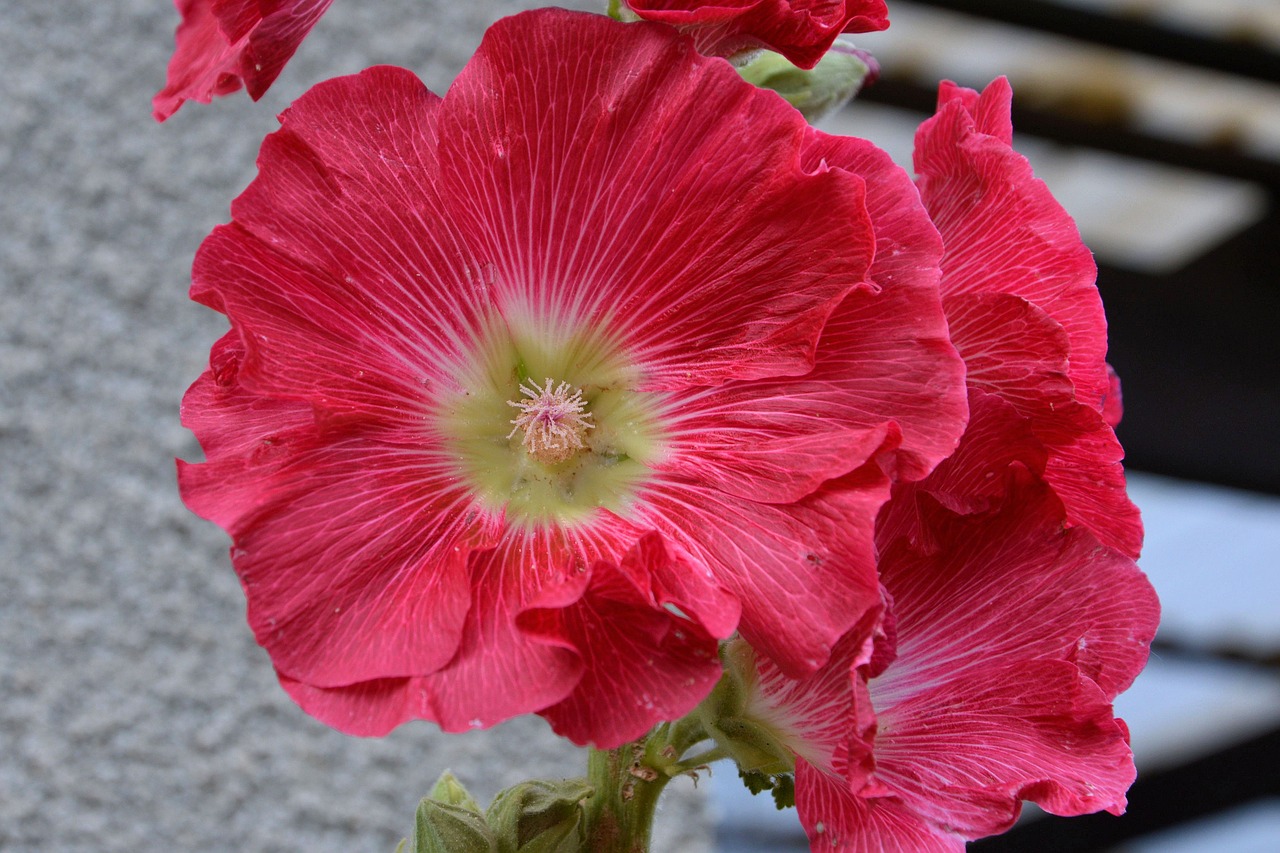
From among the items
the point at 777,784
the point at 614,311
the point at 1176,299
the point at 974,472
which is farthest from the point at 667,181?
the point at 1176,299

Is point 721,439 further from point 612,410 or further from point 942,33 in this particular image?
point 942,33

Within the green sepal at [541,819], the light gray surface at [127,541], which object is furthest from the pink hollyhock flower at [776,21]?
the light gray surface at [127,541]

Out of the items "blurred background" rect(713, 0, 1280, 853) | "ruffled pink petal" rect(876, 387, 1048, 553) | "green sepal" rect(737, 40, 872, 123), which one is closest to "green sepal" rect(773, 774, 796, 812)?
"ruffled pink petal" rect(876, 387, 1048, 553)

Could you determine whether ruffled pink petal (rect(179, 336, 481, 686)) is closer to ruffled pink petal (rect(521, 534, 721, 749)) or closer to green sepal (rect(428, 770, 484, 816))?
ruffled pink petal (rect(521, 534, 721, 749))

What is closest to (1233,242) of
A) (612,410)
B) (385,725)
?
(612,410)

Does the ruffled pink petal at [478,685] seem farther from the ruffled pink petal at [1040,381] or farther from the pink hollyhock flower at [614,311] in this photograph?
the ruffled pink petal at [1040,381]

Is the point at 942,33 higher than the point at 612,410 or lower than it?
higher
